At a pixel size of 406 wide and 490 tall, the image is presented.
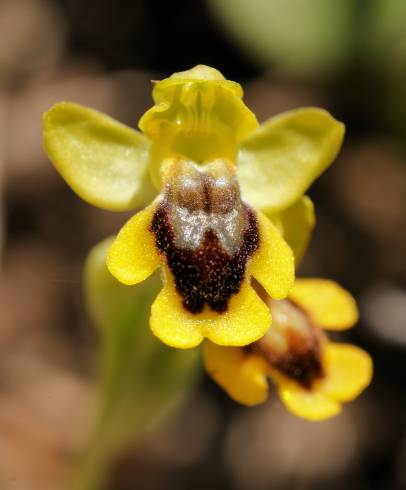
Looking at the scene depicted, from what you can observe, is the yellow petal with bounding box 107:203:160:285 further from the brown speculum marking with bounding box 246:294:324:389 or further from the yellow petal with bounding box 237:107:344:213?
the brown speculum marking with bounding box 246:294:324:389

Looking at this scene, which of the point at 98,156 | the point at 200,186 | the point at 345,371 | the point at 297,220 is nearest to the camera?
the point at 200,186

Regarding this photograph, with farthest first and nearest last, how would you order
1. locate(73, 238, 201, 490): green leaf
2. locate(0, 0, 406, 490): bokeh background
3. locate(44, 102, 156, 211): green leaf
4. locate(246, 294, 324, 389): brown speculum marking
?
1. locate(0, 0, 406, 490): bokeh background
2. locate(73, 238, 201, 490): green leaf
3. locate(246, 294, 324, 389): brown speculum marking
4. locate(44, 102, 156, 211): green leaf

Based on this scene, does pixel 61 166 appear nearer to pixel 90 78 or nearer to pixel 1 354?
pixel 1 354

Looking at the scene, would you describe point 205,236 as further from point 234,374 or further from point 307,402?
point 307,402

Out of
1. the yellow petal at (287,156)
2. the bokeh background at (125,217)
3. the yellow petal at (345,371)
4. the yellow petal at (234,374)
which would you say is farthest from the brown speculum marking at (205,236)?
the bokeh background at (125,217)

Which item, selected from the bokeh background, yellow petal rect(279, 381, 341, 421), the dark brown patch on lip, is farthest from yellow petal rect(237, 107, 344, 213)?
the bokeh background

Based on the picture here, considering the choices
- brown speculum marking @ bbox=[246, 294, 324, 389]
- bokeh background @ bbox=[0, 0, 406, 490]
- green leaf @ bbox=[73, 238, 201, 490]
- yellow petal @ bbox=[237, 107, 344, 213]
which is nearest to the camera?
yellow petal @ bbox=[237, 107, 344, 213]

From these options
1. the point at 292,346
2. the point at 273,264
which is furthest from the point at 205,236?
the point at 292,346
